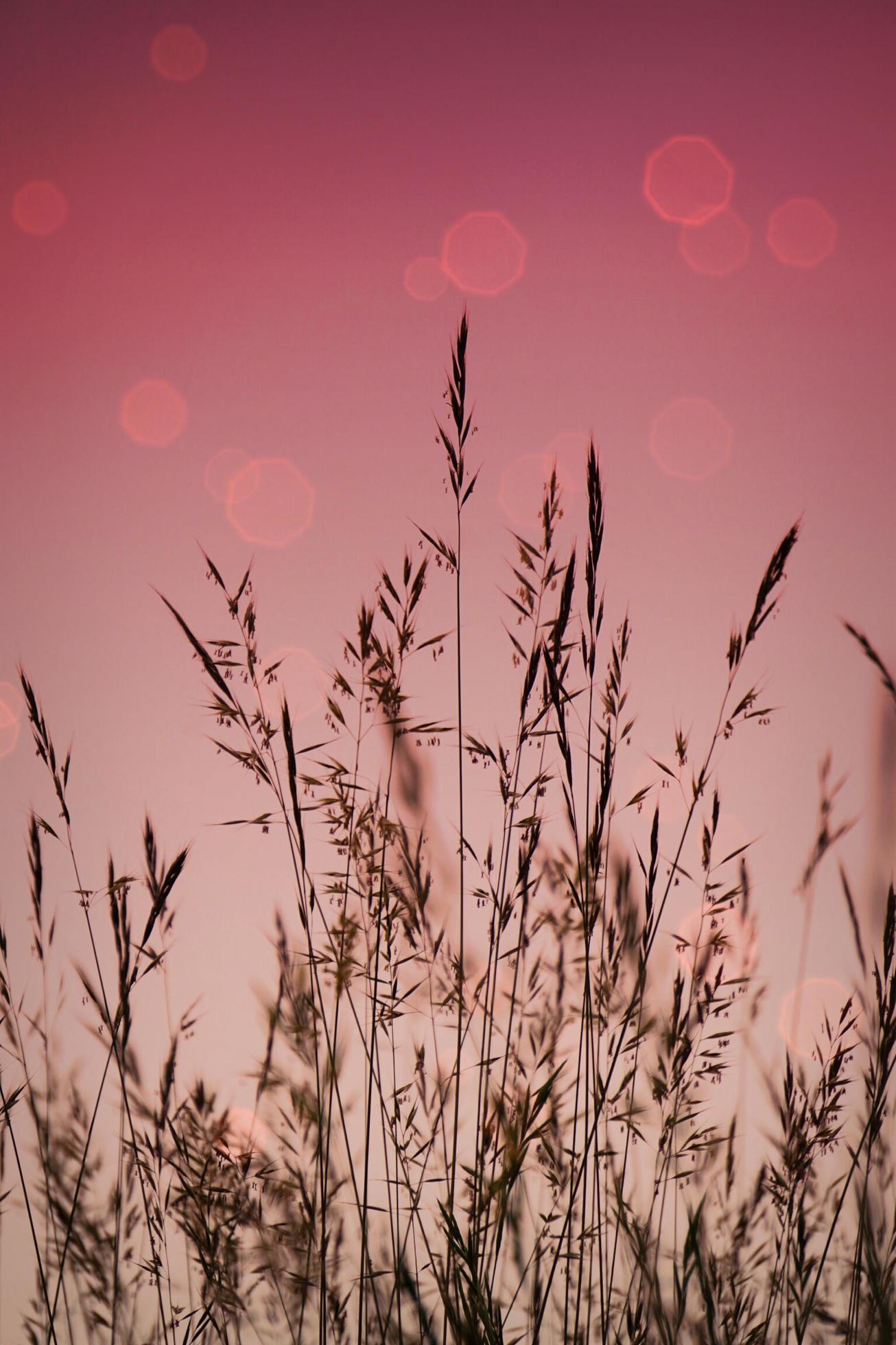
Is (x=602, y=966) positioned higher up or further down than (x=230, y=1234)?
higher up

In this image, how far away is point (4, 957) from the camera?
1.12 meters

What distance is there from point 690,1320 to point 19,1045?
39.8 inches

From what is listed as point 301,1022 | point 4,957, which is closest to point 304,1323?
point 301,1022

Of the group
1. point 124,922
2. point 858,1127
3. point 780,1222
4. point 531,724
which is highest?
point 531,724

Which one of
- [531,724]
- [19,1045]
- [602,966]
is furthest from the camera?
[19,1045]

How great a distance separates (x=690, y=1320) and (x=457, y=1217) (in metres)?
0.36

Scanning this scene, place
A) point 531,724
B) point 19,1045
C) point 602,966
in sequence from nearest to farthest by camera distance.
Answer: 1. point 531,724
2. point 602,966
3. point 19,1045

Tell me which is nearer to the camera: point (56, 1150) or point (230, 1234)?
point (230, 1234)

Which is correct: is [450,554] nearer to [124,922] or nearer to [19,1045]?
[124,922]

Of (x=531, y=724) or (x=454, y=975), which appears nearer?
(x=531, y=724)

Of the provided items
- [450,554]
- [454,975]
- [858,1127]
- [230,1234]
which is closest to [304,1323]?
[230,1234]

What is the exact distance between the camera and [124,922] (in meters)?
1.01

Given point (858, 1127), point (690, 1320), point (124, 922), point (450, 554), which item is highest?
point (450, 554)

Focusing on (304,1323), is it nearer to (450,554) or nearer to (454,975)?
(454,975)
